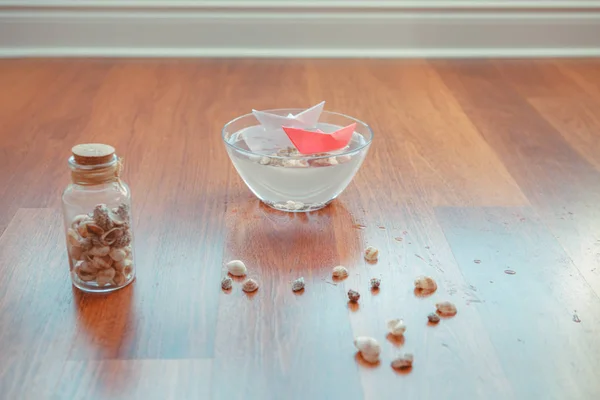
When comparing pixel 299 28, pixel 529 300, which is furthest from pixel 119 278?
pixel 299 28

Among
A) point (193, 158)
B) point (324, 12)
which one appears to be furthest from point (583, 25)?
point (193, 158)

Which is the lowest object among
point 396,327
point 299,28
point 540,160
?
point 299,28

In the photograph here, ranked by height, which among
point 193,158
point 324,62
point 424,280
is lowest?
point 324,62

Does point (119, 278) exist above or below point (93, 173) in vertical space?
below

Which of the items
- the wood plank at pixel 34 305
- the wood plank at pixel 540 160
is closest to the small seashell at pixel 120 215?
the wood plank at pixel 34 305

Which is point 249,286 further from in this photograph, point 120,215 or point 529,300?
point 529,300

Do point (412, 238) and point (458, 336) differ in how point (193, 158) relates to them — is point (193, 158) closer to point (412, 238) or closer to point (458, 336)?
point (412, 238)

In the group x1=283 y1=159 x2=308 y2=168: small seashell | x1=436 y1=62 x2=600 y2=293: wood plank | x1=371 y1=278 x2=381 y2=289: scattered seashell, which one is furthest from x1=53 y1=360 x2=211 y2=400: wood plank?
x1=436 y1=62 x2=600 y2=293: wood plank
